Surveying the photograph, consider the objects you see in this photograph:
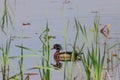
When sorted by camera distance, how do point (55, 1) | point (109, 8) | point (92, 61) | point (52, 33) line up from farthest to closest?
point (55, 1), point (109, 8), point (52, 33), point (92, 61)

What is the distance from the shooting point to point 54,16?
6863 millimetres

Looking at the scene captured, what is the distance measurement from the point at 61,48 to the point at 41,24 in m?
1.31

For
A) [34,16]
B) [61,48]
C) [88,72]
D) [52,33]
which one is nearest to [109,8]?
[34,16]

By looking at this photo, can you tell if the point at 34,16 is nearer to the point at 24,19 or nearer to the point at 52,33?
the point at 24,19

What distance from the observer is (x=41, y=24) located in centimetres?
626

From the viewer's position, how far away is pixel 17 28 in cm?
609

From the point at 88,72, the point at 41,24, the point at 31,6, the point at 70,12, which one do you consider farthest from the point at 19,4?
the point at 88,72

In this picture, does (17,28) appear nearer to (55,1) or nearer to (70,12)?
(70,12)

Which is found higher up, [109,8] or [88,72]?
[109,8]

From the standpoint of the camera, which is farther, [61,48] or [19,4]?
[19,4]

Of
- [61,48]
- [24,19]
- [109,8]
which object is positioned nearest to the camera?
[61,48]

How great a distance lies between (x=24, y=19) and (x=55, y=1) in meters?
1.98

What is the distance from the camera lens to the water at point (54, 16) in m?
5.42

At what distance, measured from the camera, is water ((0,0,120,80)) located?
542 centimetres
